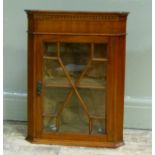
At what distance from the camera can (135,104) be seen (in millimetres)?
2283

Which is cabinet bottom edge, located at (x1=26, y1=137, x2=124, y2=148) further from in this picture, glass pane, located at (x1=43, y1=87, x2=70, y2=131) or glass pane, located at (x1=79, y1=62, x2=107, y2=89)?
glass pane, located at (x1=79, y1=62, x2=107, y2=89)

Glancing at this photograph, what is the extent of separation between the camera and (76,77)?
1912mm

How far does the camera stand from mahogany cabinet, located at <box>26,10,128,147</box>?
6.08 ft

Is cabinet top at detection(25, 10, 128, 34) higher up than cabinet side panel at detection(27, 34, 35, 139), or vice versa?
cabinet top at detection(25, 10, 128, 34)

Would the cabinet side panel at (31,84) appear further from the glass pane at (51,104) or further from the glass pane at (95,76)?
the glass pane at (95,76)

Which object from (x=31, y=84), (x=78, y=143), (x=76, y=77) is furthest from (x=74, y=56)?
(x=78, y=143)

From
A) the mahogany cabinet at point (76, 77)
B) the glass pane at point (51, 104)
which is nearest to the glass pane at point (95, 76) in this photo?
the mahogany cabinet at point (76, 77)

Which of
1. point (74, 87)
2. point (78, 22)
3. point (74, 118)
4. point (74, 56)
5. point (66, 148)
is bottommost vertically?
point (66, 148)

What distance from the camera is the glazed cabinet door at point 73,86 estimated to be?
6.16 ft

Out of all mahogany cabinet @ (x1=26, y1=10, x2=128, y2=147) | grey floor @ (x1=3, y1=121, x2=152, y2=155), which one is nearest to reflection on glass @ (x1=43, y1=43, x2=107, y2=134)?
mahogany cabinet @ (x1=26, y1=10, x2=128, y2=147)

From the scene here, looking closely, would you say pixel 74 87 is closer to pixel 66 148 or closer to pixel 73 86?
pixel 73 86

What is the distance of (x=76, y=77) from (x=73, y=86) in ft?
0.16

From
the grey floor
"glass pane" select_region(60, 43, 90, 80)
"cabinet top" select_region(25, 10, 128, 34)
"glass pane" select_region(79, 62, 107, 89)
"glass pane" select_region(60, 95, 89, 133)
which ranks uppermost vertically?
"cabinet top" select_region(25, 10, 128, 34)

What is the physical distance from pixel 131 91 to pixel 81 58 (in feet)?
1.77
